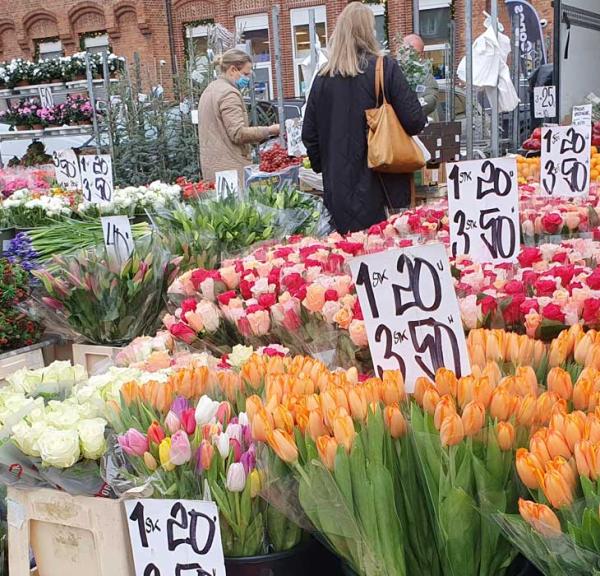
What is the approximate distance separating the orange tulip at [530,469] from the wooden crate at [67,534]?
1.92 ft

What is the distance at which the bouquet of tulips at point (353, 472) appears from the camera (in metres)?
0.97

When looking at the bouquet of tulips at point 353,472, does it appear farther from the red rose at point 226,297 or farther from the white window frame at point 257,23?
the white window frame at point 257,23

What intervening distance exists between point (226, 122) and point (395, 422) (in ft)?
13.7

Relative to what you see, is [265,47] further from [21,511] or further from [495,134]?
[21,511]

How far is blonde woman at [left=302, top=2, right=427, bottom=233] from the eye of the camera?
11.7ft

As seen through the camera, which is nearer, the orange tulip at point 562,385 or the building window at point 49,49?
the orange tulip at point 562,385

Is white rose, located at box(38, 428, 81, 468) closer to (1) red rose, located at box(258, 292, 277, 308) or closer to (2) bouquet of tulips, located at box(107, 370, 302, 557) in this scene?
(2) bouquet of tulips, located at box(107, 370, 302, 557)

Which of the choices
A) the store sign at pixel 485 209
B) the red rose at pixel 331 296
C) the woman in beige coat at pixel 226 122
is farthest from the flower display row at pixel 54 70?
the red rose at pixel 331 296

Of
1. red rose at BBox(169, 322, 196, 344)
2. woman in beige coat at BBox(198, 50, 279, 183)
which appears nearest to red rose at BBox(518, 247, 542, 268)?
red rose at BBox(169, 322, 196, 344)

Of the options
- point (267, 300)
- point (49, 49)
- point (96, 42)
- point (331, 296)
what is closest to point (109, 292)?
point (267, 300)

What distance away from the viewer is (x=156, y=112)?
30.4 ft

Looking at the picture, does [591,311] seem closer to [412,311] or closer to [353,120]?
[412,311]

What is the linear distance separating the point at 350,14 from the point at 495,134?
8.45ft

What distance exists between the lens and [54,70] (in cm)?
1012
